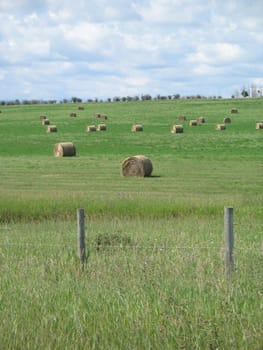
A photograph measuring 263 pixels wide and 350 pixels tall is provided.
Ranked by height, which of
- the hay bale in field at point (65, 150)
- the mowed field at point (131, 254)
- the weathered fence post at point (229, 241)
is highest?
the weathered fence post at point (229, 241)

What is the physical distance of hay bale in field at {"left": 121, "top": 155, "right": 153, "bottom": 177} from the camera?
3275 cm

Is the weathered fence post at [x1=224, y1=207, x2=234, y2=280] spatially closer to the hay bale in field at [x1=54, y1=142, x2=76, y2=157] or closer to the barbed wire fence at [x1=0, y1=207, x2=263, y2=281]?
the barbed wire fence at [x1=0, y1=207, x2=263, y2=281]

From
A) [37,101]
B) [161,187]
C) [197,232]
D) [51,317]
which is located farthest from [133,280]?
[37,101]

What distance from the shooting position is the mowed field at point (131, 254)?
9141 millimetres

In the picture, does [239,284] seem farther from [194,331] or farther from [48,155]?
[48,155]

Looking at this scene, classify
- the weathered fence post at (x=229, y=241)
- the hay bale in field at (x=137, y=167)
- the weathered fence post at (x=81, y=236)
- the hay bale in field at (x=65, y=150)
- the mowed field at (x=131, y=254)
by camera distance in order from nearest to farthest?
the mowed field at (x=131, y=254) → the weathered fence post at (x=229, y=241) → the weathered fence post at (x=81, y=236) → the hay bale in field at (x=137, y=167) → the hay bale in field at (x=65, y=150)

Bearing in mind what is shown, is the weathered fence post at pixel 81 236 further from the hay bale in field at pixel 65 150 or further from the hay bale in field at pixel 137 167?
the hay bale in field at pixel 65 150

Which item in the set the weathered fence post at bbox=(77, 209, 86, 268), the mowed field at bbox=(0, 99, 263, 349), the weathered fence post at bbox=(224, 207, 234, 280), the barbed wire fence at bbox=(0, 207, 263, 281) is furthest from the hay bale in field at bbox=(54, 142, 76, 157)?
the weathered fence post at bbox=(224, 207, 234, 280)

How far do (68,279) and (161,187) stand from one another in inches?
687

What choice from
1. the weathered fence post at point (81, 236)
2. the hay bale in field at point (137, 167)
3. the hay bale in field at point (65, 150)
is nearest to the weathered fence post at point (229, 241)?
the weathered fence post at point (81, 236)

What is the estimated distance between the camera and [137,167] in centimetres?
3281

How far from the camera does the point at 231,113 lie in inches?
3302

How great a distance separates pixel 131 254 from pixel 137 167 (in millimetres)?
19636

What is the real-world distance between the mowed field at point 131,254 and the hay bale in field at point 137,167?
405mm
